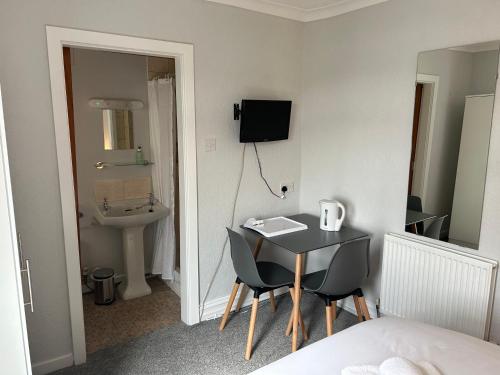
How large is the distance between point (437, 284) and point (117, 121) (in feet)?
9.48

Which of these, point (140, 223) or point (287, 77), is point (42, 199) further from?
point (287, 77)

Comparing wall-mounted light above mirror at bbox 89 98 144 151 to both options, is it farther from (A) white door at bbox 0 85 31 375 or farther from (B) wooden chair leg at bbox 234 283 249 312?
(A) white door at bbox 0 85 31 375

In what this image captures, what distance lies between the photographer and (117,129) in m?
3.50

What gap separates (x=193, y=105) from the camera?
271 centimetres

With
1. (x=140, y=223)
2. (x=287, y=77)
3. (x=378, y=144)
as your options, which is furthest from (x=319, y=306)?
(x=287, y=77)

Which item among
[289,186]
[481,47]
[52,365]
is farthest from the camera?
[289,186]

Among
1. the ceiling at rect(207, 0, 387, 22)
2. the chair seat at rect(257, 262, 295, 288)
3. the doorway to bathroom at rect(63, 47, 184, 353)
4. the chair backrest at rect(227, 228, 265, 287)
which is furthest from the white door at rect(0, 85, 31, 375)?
the ceiling at rect(207, 0, 387, 22)

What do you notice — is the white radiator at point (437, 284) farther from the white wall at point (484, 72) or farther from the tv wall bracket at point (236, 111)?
the tv wall bracket at point (236, 111)

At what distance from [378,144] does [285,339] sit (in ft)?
5.16

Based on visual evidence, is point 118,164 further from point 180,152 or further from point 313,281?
point 313,281

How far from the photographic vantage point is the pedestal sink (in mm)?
3326

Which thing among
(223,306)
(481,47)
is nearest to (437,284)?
(481,47)

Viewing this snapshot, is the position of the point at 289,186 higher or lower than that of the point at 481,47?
lower

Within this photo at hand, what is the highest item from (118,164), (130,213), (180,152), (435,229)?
(180,152)
